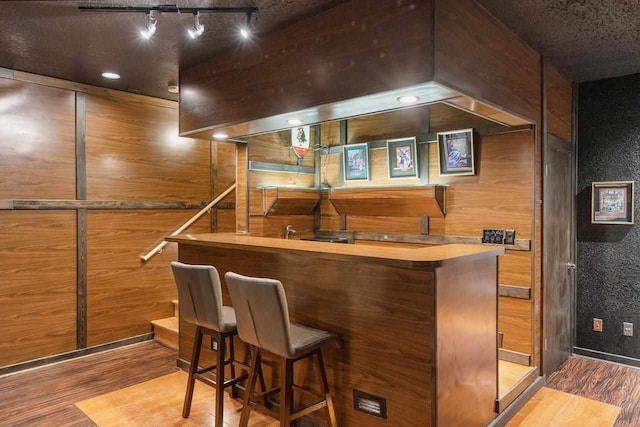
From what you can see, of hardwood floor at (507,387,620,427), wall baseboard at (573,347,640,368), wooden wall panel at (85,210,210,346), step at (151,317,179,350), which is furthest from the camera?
step at (151,317,179,350)

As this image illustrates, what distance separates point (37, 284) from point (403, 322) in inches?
125

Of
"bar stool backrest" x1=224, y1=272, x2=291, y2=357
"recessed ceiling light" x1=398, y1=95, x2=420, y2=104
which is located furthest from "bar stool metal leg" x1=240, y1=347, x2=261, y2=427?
"recessed ceiling light" x1=398, y1=95, x2=420, y2=104

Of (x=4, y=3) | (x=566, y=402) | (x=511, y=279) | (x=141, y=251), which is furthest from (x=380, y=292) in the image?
(x=141, y=251)

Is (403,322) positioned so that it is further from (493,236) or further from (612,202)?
(612,202)

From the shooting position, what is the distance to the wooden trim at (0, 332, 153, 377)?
355 cm

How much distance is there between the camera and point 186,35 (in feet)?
9.23

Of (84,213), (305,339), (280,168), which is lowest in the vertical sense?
(305,339)

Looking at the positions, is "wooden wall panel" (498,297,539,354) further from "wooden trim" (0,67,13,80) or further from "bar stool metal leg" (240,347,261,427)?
"wooden trim" (0,67,13,80)

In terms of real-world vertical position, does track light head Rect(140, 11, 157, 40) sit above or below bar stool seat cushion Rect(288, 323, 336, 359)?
above

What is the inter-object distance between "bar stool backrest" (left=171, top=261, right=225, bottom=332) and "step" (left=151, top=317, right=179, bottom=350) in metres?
1.56

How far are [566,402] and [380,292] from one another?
1.89 metres

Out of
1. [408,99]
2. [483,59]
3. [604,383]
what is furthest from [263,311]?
[604,383]

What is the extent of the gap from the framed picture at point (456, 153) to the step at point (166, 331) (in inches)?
115

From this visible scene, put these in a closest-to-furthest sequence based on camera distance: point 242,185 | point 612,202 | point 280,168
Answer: point 612,202, point 242,185, point 280,168
